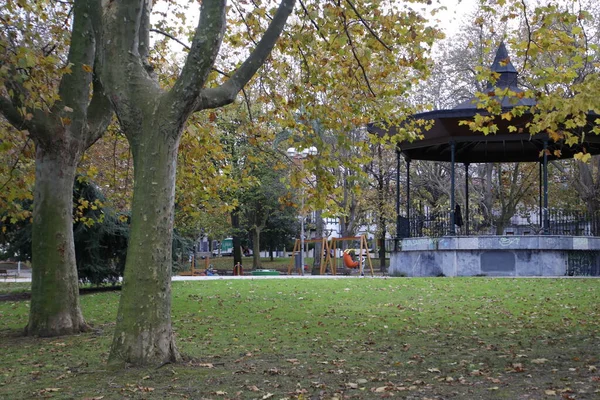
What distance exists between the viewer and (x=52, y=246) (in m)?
10.5

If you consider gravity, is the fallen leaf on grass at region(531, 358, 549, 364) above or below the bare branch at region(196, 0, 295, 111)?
below

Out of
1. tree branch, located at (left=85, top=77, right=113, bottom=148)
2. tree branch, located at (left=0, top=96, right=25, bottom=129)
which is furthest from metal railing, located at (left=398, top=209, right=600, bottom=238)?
tree branch, located at (left=0, top=96, right=25, bottom=129)

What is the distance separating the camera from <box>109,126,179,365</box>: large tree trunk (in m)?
7.44

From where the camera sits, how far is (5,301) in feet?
55.8

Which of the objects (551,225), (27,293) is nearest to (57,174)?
(27,293)

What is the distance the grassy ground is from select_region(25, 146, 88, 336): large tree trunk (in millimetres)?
442

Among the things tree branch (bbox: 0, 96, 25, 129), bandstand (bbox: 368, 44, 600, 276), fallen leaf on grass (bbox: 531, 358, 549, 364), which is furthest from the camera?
bandstand (bbox: 368, 44, 600, 276)

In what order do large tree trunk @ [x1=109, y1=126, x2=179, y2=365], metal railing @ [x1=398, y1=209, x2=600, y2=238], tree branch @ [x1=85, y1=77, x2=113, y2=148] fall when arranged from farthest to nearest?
metal railing @ [x1=398, y1=209, x2=600, y2=238]
tree branch @ [x1=85, y1=77, x2=113, y2=148]
large tree trunk @ [x1=109, y1=126, x2=179, y2=365]

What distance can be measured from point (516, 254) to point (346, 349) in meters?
14.5

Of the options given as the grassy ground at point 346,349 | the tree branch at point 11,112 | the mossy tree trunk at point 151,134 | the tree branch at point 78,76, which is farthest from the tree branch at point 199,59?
the tree branch at point 11,112

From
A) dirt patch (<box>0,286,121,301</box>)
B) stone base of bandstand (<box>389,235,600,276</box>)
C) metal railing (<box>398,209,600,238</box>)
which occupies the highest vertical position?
metal railing (<box>398,209,600,238</box>)

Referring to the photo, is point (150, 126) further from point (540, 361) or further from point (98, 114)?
point (540, 361)

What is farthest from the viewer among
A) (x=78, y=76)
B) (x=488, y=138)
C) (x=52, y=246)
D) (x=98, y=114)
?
(x=488, y=138)

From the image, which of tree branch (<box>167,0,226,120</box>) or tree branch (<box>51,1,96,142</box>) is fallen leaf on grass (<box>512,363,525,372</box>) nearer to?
tree branch (<box>167,0,226,120</box>)
